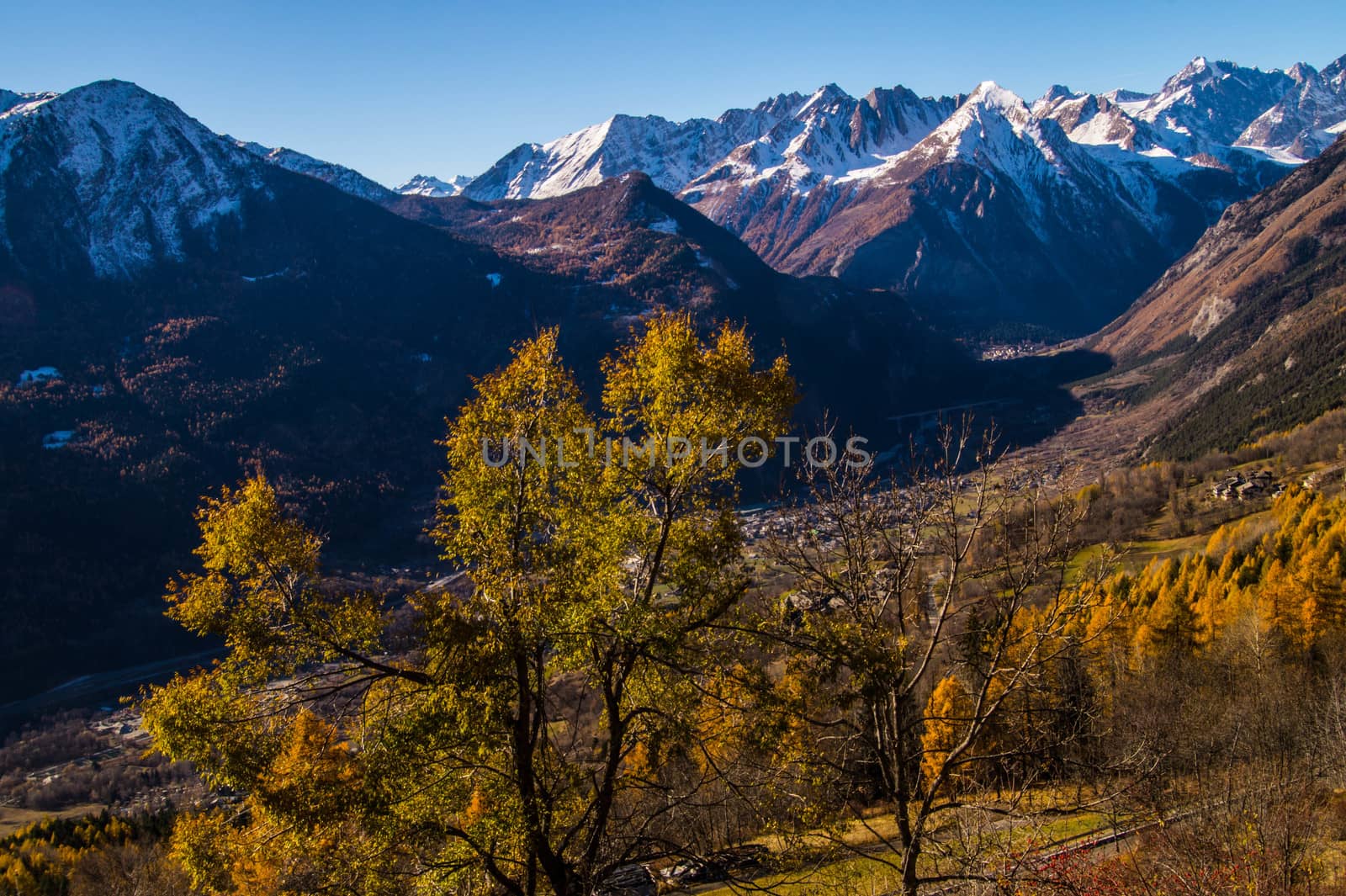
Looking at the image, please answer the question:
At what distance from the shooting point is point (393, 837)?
35.7 feet

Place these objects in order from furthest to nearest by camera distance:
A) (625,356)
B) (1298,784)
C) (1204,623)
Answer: (1204,623), (1298,784), (625,356)

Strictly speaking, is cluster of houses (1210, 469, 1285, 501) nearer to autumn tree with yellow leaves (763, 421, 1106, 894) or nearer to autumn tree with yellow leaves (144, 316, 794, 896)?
autumn tree with yellow leaves (763, 421, 1106, 894)

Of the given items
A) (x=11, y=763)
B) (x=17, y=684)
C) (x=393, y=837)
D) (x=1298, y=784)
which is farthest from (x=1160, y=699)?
(x=17, y=684)

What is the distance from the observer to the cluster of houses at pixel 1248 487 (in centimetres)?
12081

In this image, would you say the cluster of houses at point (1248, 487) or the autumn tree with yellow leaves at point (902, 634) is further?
the cluster of houses at point (1248, 487)

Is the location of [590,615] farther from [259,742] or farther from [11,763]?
[11,763]

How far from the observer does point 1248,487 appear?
123 metres

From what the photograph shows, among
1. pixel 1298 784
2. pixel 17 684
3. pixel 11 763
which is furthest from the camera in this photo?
pixel 17 684

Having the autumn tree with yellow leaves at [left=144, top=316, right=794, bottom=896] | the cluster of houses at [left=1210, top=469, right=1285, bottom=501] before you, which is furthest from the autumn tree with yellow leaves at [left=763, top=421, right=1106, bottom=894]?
the cluster of houses at [left=1210, top=469, right=1285, bottom=501]

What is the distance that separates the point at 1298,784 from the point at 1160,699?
2000cm

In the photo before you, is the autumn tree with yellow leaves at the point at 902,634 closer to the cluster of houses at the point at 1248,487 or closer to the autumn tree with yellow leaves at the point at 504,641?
the autumn tree with yellow leaves at the point at 504,641

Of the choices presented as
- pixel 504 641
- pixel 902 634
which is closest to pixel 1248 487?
pixel 902 634

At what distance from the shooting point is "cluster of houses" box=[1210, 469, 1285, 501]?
121m

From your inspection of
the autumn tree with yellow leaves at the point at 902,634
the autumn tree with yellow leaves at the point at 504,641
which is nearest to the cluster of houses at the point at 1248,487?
the autumn tree with yellow leaves at the point at 902,634
